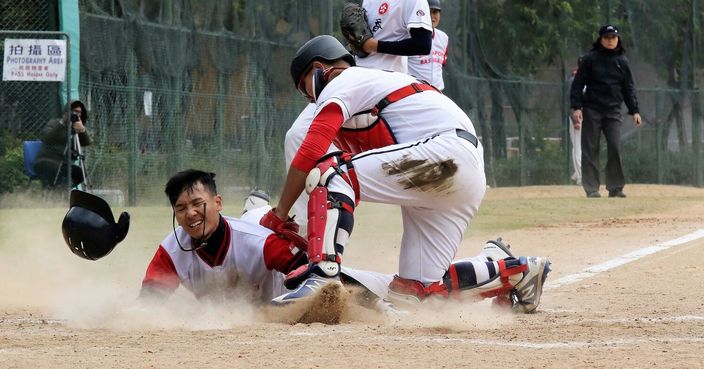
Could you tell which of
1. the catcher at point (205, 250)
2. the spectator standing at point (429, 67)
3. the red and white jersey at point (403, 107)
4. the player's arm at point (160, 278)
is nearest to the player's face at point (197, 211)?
the catcher at point (205, 250)

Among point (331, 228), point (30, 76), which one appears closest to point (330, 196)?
point (331, 228)

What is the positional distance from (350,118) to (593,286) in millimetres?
2542

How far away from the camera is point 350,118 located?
600 centimetres

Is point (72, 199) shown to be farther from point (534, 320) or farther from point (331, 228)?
point (534, 320)

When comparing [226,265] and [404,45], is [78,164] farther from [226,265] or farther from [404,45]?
[226,265]

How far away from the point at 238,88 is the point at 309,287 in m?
11.6

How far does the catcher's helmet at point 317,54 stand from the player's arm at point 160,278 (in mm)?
1119

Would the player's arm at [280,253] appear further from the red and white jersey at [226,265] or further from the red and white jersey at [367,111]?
the red and white jersey at [367,111]

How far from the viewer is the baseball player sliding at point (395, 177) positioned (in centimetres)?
555

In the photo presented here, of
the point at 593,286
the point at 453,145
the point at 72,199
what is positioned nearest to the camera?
the point at 453,145

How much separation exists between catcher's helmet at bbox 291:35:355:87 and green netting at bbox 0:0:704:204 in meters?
9.20

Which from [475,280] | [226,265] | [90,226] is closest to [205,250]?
[226,265]

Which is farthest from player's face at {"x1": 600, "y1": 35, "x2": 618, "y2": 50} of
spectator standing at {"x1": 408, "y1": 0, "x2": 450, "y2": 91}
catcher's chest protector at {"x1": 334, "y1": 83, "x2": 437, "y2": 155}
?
catcher's chest protector at {"x1": 334, "y1": 83, "x2": 437, "y2": 155}

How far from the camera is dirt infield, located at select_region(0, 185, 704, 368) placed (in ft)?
14.7
